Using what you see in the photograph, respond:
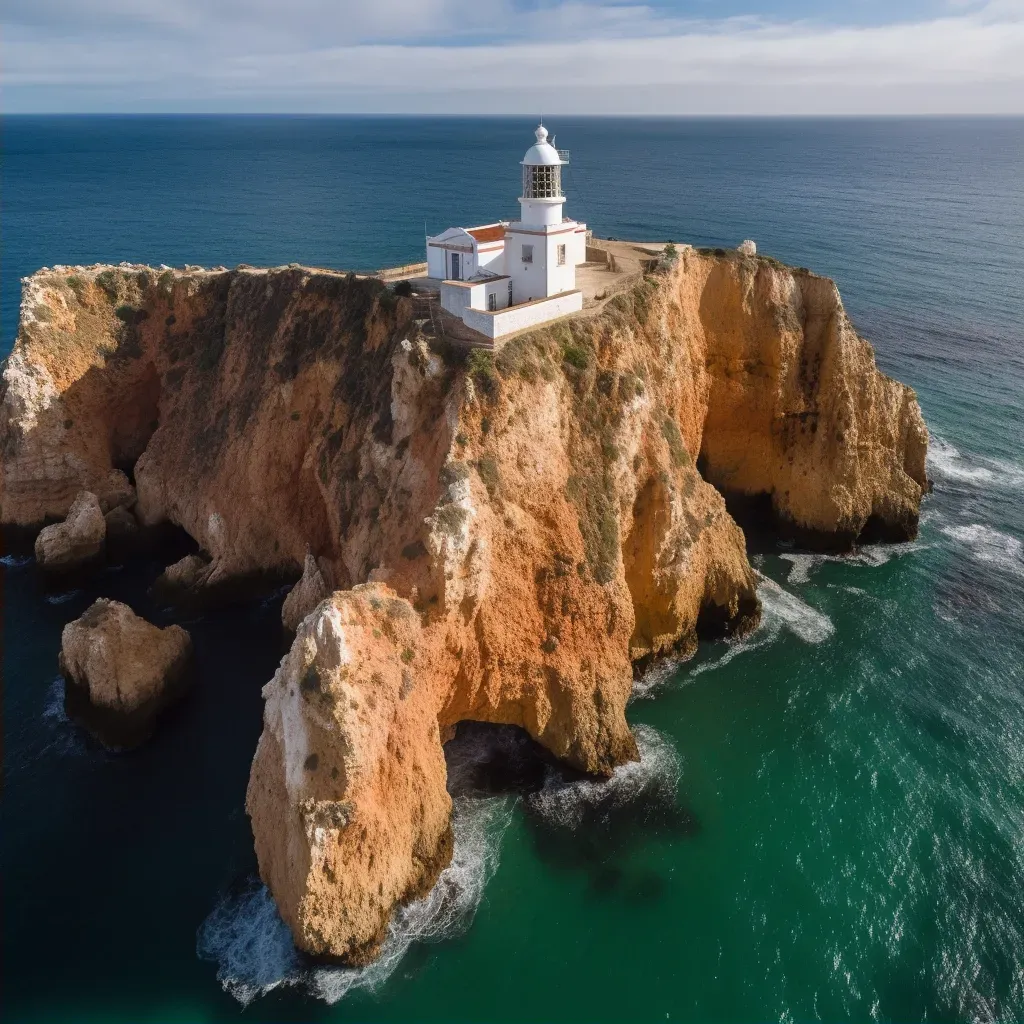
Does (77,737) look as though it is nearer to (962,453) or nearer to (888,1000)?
(888,1000)

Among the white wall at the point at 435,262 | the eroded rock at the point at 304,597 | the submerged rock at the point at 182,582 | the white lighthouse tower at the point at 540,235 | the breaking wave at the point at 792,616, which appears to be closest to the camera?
the eroded rock at the point at 304,597

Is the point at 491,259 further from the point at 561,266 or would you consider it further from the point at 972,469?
the point at 972,469

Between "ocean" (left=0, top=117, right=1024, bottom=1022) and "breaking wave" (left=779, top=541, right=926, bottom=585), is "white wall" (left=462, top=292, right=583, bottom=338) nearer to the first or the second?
"ocean" (left=0, top=117, right=1024, bottom=1022)

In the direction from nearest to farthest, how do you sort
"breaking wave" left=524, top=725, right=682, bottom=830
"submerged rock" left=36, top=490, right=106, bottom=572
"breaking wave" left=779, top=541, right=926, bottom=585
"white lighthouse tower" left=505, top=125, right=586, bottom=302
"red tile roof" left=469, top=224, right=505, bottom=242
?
"breaking wave" left=524, top=725, right=682, bottom=830, "white lighthouse tower" left=505, top=125, right=586, bottom=302, "red tile roof" left=469, top=224, right=505, bottom=242, "submerged rock" left=36, top=490, right=106, bottom=572, "breaking wave" left=779, top=541, right=926, bottom=585

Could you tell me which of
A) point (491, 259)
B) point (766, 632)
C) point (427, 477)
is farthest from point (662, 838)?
point (491, 259)

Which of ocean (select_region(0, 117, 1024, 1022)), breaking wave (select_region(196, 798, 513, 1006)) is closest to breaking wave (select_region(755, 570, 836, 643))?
ocean (select_region(0, 117, 1024, 1022))

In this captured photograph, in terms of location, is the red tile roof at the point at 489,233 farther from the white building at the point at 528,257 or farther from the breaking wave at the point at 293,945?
the breaking wave at the point at 293,945

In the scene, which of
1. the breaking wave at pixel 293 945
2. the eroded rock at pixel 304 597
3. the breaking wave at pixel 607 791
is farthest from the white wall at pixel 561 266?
the breaking wave at pixel 293 945
